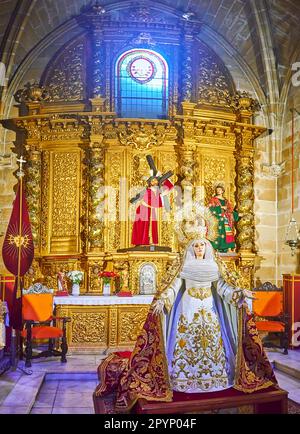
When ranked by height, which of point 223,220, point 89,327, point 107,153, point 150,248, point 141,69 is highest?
point 141,69

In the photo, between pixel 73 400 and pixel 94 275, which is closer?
pixel 73 400

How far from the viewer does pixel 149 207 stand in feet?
33.9

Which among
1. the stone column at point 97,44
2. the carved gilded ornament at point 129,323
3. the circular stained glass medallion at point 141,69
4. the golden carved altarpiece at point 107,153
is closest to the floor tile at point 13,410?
the carved gilded ornament at point 129,323

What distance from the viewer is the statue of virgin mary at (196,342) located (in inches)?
193

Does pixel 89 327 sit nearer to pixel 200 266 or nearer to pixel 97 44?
pixel 200 266

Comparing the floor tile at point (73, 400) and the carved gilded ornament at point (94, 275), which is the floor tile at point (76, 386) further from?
the carved gilded ornament at point (94, 275)

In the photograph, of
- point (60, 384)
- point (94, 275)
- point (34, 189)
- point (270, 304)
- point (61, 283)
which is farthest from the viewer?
point (34, 189)

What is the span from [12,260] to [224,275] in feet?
12.6

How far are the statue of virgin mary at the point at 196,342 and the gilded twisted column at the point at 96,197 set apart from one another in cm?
511

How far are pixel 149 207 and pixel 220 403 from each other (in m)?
6.13

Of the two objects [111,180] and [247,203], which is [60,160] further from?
[247,203]

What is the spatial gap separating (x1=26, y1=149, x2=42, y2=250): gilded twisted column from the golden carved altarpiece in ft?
0.07

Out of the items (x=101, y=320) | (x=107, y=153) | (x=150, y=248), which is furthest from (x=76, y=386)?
(x=107, y=153)

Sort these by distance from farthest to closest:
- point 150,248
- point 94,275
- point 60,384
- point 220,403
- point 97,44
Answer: point 97,44
point 94,275
point 150,248
point 60,384
point 220,403
